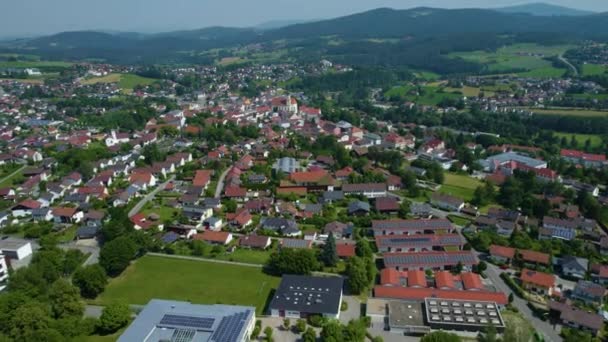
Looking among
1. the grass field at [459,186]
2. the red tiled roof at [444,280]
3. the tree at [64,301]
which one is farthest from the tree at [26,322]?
the grass field at [459,186]

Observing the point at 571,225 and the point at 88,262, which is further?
the point at 571,225

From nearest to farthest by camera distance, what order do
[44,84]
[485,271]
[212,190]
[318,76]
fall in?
[485,271] < [212,190] < [44,84] < [318,76]

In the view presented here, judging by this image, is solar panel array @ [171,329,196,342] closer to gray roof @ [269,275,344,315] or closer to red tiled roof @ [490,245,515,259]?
gray roof @ [269,275,344,315]

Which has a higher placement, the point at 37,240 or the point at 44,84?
the point at 44,84

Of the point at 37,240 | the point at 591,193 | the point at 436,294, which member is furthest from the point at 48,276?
the point at 591,193

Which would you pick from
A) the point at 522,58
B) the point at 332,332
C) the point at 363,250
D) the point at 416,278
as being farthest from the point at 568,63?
the point at 332,332

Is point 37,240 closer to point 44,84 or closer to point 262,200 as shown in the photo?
point 262,200
